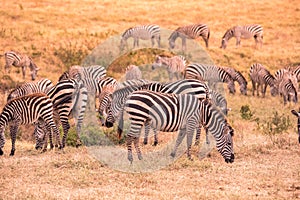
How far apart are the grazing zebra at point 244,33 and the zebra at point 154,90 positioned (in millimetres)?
15465

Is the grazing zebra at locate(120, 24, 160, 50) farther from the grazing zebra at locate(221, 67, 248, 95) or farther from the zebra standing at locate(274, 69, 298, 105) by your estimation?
the zebra standing at locate(274, 69, 298, 105)

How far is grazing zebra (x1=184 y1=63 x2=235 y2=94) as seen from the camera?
22.2 m

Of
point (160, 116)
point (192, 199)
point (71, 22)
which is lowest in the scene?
point (192, 199)

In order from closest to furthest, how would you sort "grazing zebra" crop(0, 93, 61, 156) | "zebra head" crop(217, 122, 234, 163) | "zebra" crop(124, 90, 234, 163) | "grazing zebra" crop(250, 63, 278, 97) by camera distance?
"zebra" crop(124, 90, 234, 163)
"zebra head" crop(217, 122, 234, 163)
"grazing zebra" crop(0, 93, 61, 156)
"grazing zebra" crop(250, 63, 278, 97)

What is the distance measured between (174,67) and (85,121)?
8305mm

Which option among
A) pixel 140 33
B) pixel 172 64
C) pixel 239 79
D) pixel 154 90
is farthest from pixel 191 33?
pixel 154 90

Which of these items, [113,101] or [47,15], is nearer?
[113,101]

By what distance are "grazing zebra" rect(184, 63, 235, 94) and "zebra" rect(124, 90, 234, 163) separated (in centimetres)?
929

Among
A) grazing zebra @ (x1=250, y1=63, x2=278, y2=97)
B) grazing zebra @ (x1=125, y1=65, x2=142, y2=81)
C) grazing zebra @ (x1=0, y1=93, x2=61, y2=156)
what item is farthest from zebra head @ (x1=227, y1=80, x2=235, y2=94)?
grazing zebra @ (x1=0, y1=93, x2=61, y2=156)

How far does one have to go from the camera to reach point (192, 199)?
9312 mm

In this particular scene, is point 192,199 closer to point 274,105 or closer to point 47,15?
point 274,105

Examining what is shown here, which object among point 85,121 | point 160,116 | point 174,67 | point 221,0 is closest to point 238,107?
point 174,67

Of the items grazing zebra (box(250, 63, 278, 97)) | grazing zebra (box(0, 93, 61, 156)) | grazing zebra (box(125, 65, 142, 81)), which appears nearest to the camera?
grazing zebra (box(0, 93, 61, 156))

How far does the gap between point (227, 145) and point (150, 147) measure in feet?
7.84
